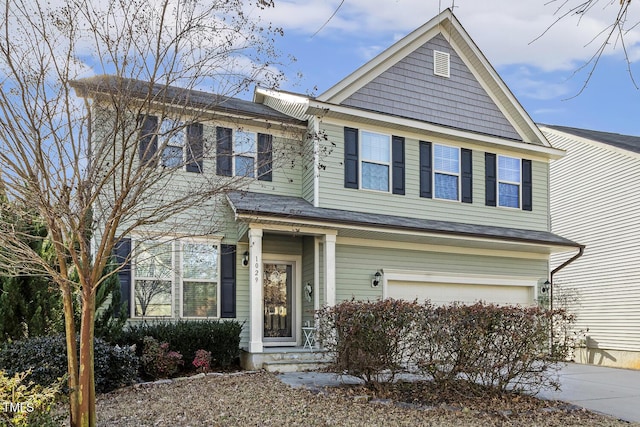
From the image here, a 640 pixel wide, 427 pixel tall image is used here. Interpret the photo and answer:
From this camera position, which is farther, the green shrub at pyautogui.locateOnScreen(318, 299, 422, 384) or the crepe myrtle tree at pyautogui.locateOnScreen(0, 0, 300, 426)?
the green shrub at pyautogui.locateOnScreen(318, 299, 422, 384)

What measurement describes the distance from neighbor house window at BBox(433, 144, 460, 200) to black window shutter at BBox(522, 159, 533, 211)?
6.88 ft

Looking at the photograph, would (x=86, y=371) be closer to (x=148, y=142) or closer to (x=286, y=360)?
(x=148, y=142)

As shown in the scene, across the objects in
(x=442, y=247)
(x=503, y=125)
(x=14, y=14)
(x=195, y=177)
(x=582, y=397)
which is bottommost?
(x=582, y=397)

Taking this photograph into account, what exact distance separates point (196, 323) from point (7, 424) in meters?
5.86

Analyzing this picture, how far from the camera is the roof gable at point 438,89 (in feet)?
42.4

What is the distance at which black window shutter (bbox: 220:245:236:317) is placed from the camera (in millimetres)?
11359

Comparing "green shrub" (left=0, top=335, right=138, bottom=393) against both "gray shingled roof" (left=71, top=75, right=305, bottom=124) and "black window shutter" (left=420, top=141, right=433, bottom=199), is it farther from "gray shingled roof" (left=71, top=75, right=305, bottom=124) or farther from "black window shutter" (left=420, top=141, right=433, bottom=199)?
"black window shutter" (left=420, top=141, right=433, bottom=199)

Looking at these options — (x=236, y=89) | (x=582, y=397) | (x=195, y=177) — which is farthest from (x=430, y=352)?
(x=195, y=177)

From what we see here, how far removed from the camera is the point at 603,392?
360 inches

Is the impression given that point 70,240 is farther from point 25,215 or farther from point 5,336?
point 5,336

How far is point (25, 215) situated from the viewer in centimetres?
551

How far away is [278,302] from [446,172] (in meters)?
5.14

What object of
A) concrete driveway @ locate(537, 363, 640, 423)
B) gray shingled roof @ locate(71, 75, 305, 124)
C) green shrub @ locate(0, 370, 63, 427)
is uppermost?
gray shingled roof @ locate(71, 75, 305, 124)

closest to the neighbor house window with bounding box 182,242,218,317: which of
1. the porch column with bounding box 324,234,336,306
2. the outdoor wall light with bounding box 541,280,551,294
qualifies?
the porch column with bounding box 324,234,336,306
